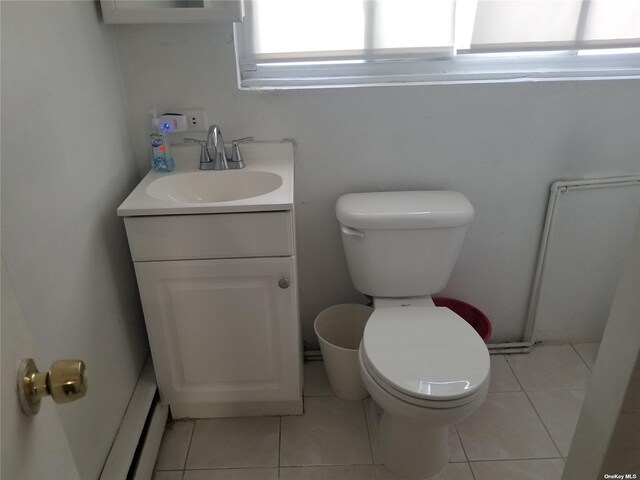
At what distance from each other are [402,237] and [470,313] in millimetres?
555

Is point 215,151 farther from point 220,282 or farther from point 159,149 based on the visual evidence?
point 220,282

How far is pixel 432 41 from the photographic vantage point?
1.57 m

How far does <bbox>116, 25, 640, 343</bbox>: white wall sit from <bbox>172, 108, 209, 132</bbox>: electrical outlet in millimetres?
26

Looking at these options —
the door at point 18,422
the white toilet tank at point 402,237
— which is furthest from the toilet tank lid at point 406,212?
the door at point 18,422

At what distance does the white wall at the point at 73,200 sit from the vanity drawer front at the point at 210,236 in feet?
0.43

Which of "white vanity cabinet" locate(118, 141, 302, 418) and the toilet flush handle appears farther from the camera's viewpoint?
the toilet flush handle

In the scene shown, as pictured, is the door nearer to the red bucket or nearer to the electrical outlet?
the electrical outlet

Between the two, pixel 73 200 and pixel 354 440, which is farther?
pixel 354 440

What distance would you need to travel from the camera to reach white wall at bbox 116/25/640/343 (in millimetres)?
1545

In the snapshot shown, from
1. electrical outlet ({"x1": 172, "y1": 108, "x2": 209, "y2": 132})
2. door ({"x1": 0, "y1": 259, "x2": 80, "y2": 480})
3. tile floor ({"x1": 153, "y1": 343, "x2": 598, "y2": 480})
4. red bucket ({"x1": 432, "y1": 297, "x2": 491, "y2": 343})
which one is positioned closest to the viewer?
door ({"x1": 0, "y1": 259, "x2": 80, "y2": 480})

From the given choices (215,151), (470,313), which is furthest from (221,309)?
(470,313)

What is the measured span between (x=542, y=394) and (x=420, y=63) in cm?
129

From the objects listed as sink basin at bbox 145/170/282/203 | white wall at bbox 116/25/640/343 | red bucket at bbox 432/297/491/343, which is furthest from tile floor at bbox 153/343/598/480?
sink basin at bbox 145/170/282/203

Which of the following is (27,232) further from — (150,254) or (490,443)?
(490,443)
